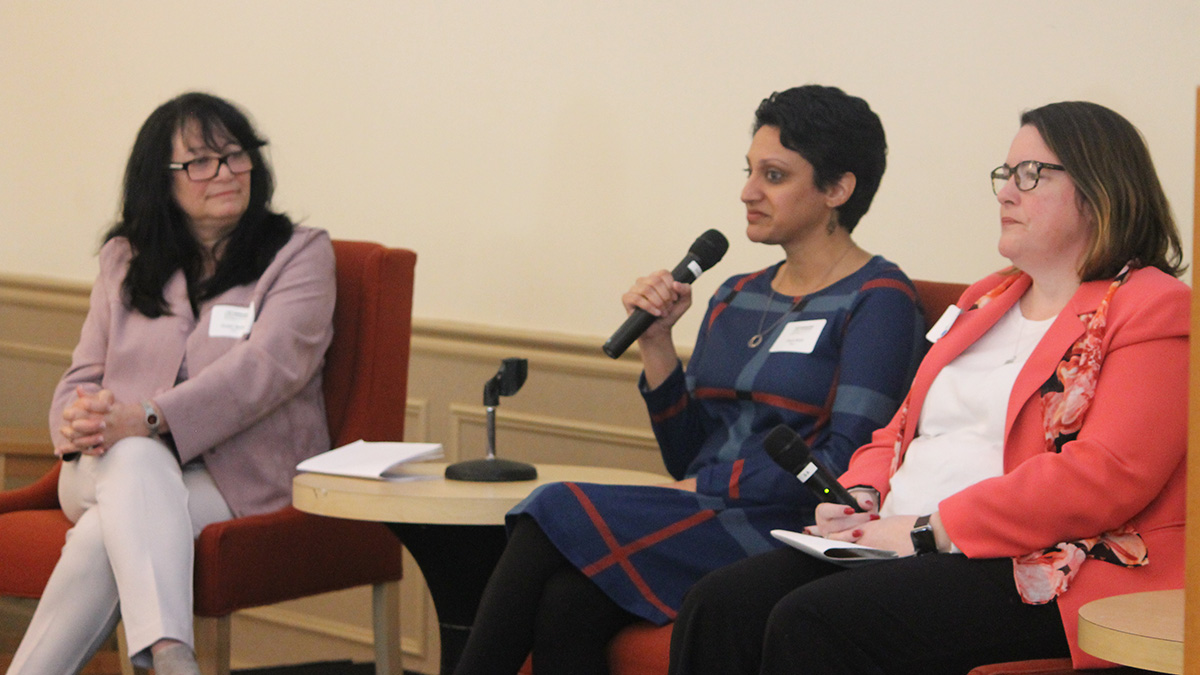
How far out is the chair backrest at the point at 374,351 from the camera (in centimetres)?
273

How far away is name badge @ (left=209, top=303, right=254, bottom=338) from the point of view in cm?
273

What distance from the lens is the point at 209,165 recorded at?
2838mm

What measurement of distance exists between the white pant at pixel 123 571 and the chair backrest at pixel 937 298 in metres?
1.43

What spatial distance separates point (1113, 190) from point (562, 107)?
169 centimetres

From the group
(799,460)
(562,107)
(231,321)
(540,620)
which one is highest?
(562,107)

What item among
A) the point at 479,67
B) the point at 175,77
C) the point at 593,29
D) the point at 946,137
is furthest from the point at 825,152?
the point at 175,77

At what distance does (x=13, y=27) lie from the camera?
4.45 meters

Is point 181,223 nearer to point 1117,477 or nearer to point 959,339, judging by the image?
point 959,339

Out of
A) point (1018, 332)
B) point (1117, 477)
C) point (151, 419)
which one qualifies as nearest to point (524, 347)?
point (151, 419)

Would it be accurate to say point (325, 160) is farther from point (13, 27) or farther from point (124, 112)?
point (13, 27)

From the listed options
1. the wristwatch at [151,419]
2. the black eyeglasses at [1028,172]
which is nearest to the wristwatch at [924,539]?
the black eyeglasses at [1028,172]

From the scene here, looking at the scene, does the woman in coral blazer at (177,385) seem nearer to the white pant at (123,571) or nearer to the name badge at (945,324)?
the white pant at (123,571)

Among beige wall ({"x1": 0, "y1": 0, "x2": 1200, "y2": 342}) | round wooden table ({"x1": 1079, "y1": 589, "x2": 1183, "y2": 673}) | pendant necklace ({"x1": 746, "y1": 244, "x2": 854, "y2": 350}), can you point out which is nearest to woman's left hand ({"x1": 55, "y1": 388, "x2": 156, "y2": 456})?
beige wall ({"x1": 0, "y1": 0, "x2": 1200, "y2": 342})

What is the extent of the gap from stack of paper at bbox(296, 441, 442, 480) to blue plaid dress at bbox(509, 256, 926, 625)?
37 cm
